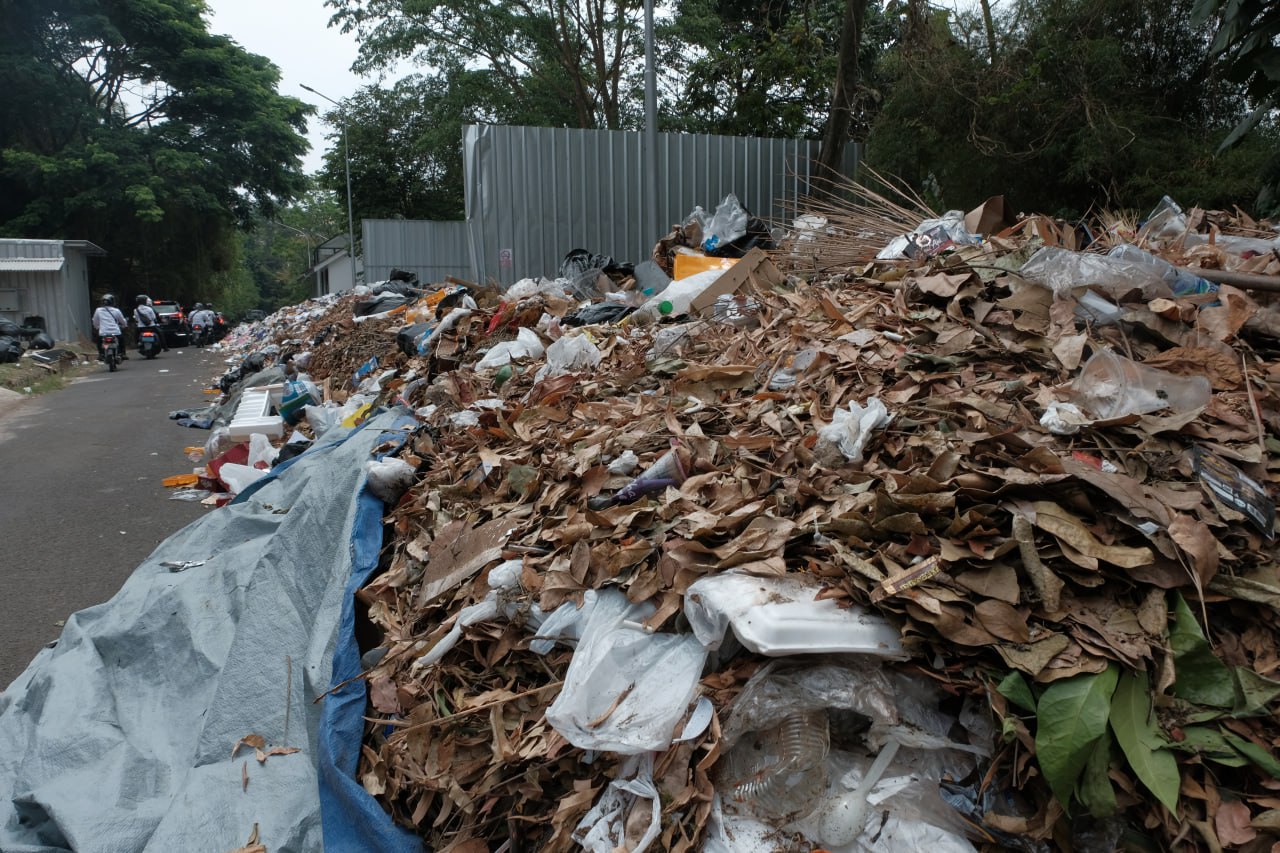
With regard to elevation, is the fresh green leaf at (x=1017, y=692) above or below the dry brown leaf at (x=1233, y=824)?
above

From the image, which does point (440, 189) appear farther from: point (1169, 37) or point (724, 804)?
point (724, 804)

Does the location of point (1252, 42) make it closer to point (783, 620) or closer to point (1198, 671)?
point (1198, 671)

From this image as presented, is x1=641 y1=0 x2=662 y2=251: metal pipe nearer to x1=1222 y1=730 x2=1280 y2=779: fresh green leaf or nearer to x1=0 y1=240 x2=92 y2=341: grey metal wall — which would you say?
x1=1222 y1=730 x2=1280 y2=779: fresh green leaf

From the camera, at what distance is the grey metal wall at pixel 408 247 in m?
15.7

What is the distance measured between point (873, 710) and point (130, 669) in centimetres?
269

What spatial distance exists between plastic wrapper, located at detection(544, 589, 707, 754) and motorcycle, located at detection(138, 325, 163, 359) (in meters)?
19.1

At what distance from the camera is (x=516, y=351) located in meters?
5.43

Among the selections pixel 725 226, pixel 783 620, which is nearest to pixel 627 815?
pixel 783 620

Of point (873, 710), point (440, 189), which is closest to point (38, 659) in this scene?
point (873, 710)

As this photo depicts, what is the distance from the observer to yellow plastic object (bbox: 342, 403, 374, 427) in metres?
5.83

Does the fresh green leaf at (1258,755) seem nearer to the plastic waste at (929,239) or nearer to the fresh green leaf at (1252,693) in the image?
the fresh green leaf at (1252,693)

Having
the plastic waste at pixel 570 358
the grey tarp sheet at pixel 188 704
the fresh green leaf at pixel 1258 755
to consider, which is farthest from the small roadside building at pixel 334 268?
the fresh green leaf at pixel 1258 755

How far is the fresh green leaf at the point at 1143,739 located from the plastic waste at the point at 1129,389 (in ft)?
3.13

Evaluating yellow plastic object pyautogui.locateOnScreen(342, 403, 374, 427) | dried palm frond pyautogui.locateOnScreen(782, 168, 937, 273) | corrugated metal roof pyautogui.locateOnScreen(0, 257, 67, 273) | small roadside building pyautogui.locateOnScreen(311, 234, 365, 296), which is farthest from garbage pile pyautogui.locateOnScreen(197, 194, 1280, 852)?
small roadside building pyautogui.locateOnScreen(311, 234, 365, 296)
